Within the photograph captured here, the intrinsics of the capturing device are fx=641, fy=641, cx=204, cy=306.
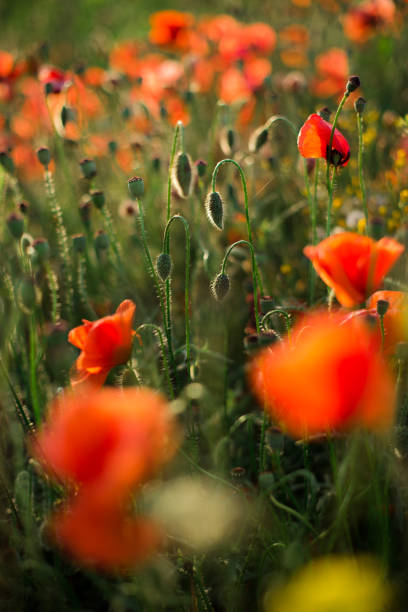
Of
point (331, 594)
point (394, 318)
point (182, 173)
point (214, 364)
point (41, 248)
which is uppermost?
point (182, 173)

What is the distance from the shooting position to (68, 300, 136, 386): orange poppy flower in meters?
1.23

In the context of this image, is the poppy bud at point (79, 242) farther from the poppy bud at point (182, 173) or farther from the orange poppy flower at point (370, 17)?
the orange poppy flower at point (370, 17)

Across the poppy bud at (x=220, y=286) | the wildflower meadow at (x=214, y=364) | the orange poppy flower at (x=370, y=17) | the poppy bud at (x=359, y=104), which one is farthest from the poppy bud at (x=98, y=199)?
the orange poppy flower at (x=370, y=17)

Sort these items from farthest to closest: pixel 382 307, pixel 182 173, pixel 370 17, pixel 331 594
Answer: pixel 370 17
pixel 182 173
pixel 382 307
pixel 331 594

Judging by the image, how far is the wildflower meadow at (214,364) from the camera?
88cm

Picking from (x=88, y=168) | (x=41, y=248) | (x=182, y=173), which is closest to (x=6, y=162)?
(x=88, y=168)

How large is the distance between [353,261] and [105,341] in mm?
489

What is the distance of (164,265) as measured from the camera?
1.38 metres

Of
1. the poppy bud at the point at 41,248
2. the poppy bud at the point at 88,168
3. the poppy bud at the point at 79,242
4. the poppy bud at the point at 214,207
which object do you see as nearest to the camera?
the poppy bud at the point at 214,207

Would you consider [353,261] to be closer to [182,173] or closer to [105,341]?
[105,341]

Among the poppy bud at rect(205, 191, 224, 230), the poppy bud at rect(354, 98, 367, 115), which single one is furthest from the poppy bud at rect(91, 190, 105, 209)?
the poppy bud at rect(354, 98, 367, 115)

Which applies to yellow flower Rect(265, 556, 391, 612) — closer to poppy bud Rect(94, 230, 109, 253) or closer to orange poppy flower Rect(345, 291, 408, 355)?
orange poppy flower Rect(345, 291, 408, 355)

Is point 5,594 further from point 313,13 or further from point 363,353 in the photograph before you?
point 313,13

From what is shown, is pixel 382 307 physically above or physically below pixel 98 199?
below
